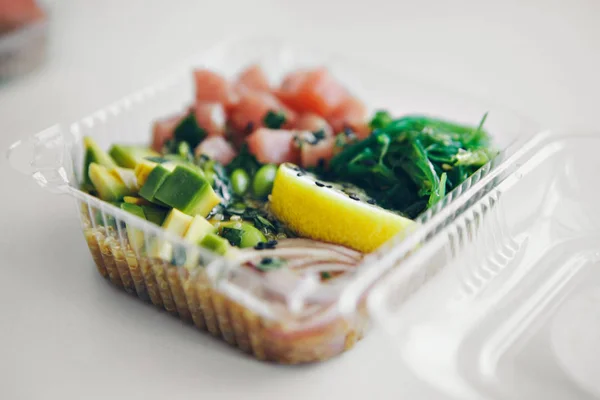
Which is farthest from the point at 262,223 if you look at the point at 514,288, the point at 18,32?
the point at 18,32

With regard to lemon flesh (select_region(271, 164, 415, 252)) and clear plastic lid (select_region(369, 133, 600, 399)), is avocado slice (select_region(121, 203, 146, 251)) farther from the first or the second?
clear plastic lid (select_region(369, 133, 600, 399))

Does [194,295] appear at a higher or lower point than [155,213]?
lower

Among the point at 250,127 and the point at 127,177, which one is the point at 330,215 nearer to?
the point at 127,177

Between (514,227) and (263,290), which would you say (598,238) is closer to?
(514,227)

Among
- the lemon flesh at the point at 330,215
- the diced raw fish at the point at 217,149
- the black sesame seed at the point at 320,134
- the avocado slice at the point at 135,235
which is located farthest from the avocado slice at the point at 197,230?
the black sesame seed at the point at 320,134

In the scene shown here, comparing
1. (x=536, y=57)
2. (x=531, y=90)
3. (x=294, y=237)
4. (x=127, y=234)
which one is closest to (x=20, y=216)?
(x=127, y=234)

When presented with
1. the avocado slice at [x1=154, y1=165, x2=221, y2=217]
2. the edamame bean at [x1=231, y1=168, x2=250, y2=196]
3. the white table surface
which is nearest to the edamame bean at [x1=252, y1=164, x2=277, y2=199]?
the edamame bean at [x1=231, y1=168, x2=250, y2=196]
